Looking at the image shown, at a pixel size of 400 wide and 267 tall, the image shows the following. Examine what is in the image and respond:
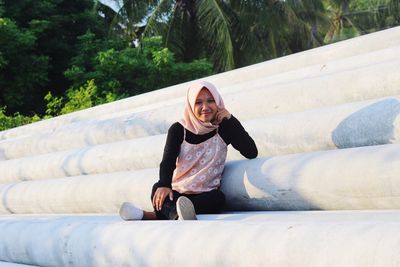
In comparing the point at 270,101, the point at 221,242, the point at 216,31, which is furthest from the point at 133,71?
the point at 221,242

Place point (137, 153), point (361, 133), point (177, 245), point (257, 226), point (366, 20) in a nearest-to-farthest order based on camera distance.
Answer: point (257, 226) < point (177, 245) < point (361, 133) < point (137, 153) < point (366, 20)

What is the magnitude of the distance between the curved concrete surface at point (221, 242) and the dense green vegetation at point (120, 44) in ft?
25.5

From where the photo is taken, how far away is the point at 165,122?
449 cm

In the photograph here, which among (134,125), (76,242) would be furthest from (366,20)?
(76,242)

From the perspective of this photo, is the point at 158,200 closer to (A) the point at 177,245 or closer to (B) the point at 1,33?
(A) the point at 177,245

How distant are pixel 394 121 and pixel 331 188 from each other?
411 millimetres

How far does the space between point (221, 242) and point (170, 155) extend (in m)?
0.95

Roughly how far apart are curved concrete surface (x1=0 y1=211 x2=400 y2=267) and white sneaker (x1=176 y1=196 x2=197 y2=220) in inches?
4.6

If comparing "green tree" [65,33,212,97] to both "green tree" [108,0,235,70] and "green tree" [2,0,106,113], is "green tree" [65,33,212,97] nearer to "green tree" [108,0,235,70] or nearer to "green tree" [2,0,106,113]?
"green tree" [2,0,106,113]

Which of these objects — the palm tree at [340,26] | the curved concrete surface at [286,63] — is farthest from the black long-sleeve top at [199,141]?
the palm tree at [340,26]

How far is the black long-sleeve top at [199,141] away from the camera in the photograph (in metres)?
3.22

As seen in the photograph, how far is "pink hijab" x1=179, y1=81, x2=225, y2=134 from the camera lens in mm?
3168

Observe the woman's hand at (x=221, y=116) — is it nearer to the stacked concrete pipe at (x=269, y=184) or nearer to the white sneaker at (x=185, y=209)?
the stacked concrete pipe at (x=269, y=184)

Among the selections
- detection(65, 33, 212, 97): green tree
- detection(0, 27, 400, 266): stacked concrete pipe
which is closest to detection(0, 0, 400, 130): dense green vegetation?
detection(65, 33, 212, 97): green tree
